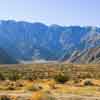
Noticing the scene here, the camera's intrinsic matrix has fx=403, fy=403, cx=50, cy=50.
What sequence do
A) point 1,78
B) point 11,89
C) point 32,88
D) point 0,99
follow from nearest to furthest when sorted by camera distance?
point 0,99 → point 32,88 → point 11,89 → point 1,78

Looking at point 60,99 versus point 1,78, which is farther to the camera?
point 1,78

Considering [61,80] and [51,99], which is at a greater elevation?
[51,99]

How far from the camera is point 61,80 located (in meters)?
51.2

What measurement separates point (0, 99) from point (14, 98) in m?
2.33

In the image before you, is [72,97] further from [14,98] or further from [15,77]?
[15,77]

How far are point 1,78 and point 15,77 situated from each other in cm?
247

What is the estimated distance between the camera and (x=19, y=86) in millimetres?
42000

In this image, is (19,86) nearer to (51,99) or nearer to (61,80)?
(61,80)


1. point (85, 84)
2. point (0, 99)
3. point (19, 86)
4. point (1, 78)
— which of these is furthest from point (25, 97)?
point (1, 78)

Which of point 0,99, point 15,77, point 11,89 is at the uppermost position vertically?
point 0,99

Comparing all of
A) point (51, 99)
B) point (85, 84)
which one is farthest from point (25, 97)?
point (85, 84)

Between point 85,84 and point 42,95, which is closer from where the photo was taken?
point 42,95

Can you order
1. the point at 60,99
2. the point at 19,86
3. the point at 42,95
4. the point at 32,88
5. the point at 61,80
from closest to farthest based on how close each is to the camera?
the point at 42,95
the point at 60,99
the point at 32,88
the point at 19,86
the point at 61,80

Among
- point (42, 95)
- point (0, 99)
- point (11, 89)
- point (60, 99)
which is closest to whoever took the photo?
point (42, 95)
